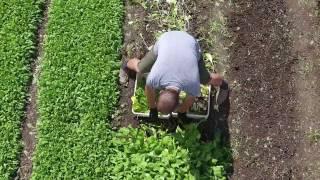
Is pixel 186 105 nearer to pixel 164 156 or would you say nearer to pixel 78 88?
pixel 164 156

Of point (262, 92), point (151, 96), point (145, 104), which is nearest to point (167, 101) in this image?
point (151, 96)

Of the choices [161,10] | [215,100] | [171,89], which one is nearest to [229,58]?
[215,100]

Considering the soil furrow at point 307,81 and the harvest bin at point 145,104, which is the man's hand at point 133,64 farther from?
the soil furrow at point 307,81

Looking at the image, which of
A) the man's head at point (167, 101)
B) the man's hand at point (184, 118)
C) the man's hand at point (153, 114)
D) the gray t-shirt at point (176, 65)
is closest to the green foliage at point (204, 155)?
the man's hand at point (184, 118)

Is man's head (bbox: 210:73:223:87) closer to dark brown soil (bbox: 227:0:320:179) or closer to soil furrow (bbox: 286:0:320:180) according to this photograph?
dark brown soil (bbox: 227:0:320:179)

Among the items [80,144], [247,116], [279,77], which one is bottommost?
[80,144]

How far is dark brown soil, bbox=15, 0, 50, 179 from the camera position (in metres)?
5.76

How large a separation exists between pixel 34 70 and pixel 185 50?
190 cm

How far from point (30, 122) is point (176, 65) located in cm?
181

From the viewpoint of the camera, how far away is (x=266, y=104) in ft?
20.0

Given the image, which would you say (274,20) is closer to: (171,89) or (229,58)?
(229,58)

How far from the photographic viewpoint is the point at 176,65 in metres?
5.05

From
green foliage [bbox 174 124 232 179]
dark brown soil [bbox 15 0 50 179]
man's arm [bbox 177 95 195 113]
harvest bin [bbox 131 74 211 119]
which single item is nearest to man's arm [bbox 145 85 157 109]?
harvest bin [bbox 131 74 211 119]

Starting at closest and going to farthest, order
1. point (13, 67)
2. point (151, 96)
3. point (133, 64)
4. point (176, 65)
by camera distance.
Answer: point (176, 65), point (151, 96), point (133, 64), point (13, 67)
